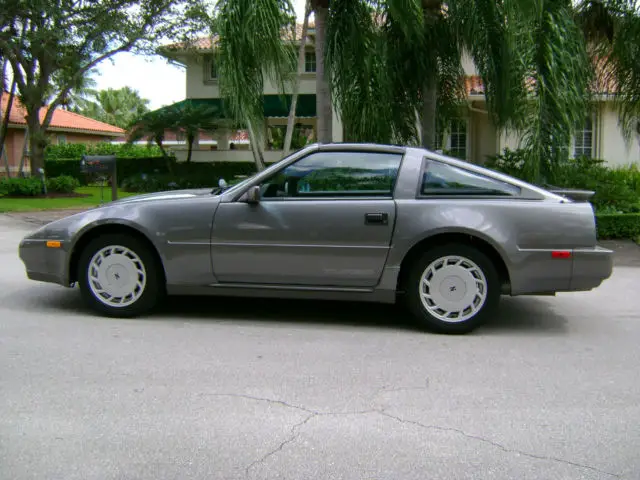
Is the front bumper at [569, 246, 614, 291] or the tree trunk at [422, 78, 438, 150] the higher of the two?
the tree trunk at [422, 78, 438, 150]

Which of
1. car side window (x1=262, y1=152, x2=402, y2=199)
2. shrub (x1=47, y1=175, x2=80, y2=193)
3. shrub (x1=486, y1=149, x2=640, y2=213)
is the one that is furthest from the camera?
shrub (x1=47, y1=175, x2=80, y2=193)

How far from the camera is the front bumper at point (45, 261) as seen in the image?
5.71m

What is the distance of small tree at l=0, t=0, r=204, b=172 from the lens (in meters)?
19.3

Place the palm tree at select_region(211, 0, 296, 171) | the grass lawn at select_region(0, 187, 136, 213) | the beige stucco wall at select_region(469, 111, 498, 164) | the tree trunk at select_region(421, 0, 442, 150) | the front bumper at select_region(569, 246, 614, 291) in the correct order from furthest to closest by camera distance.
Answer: the beige stucco wall at select_region(469, 111, 498, 164), the grass lawn at select_region(0, 187, 136, 213), the tree trunk at select_region(421, 0, 442, 150), the palm tree at select_region(211, 0, 296, 171), the front bumper at select_region(569, 246, 614, 291)

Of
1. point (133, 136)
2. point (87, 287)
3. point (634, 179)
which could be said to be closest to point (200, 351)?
point (87, 287)

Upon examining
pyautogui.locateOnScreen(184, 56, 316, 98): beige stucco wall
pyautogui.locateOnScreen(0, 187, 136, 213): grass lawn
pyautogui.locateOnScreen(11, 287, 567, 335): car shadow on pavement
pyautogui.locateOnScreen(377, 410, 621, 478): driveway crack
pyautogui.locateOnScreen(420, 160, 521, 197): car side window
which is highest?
pyautogui.locateOnScreen(184, 56, 316, 98): beige stucco wall

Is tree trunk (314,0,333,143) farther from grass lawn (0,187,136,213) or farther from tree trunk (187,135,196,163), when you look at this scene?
tree trunk (187,135,196,163)

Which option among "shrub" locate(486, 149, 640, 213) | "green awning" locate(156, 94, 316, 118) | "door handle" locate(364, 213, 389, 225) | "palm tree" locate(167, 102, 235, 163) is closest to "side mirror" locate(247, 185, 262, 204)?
"door handle" locate(364, 213, 389, 225)

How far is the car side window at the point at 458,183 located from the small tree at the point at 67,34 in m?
16.6

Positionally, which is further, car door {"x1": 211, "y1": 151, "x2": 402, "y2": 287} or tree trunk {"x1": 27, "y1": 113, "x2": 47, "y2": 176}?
tree trunk {"x1": 27, "y1": 113, "x2": 47, "y2": 176}

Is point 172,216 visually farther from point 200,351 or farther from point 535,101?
point 535,101

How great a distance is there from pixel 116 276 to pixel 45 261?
662 millimetres

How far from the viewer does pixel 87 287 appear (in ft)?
18.7

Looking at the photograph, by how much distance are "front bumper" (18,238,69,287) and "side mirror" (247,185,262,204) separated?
5.50 feet
